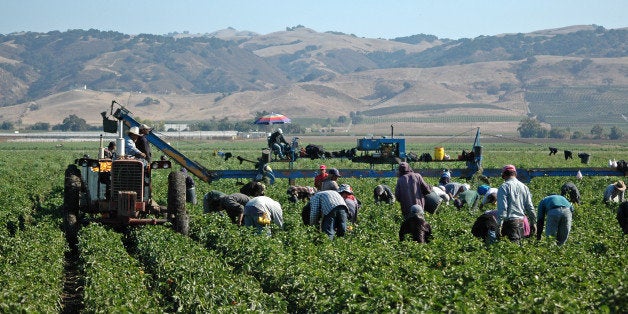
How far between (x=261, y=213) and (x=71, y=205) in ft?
13.1

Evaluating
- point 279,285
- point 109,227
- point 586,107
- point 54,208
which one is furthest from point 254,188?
point 586,107

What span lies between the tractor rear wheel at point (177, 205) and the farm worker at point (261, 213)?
175cm

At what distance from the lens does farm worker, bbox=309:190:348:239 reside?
16.2 metres

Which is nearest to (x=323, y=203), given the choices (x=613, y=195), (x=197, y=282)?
(x=197, y=282)

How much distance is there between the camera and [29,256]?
1432 cm

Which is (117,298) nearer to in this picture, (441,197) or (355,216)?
(355,216)

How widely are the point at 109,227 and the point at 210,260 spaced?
5483mm

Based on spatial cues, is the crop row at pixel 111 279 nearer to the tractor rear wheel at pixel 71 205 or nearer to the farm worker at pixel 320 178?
the tractor rear wheel at pixel 71 205

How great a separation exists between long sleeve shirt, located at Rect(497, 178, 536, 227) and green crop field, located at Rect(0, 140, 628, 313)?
653 mm

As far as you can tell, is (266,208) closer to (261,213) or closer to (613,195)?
(261,213)

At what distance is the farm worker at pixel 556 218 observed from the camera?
15562 mm

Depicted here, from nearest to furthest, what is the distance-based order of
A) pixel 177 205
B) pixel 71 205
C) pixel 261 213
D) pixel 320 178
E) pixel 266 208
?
pixel 261 213
pixel 266 208
pixel 177 205
pixel 71 205
pixel 320 178

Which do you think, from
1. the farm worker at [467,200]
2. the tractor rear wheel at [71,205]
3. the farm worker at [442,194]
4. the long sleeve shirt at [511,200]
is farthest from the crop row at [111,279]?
the farm worker at [467,200]

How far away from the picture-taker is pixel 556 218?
1559 centimetres
